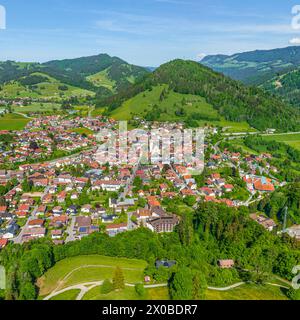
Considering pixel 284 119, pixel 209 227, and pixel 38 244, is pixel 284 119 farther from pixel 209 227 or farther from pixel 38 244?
pixel 38 244

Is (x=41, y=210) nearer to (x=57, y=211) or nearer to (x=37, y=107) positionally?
(x=57, y=211)

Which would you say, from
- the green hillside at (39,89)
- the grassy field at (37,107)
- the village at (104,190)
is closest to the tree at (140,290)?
the village at (104,190)

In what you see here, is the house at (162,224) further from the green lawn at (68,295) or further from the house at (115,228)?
the green lawn at (68,295)

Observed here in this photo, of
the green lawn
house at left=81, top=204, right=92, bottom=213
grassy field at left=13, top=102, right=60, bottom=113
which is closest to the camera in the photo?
the green lawn

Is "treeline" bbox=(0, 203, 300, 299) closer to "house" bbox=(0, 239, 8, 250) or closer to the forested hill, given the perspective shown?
"house" bbox=(0, 239, 8, 250)

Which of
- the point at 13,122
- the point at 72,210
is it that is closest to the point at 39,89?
the point at 13,122

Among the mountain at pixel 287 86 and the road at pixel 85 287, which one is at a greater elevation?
the mountain at pixel 287 86

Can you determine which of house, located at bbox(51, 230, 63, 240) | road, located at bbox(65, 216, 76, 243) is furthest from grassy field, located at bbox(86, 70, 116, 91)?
house, located at bbox(51, 230, 63, 240)
